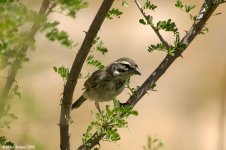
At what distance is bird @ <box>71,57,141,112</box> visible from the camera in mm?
4836

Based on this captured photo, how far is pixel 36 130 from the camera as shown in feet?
6.05

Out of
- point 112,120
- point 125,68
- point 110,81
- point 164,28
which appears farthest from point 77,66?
point 110,81

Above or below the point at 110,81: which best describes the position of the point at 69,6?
below

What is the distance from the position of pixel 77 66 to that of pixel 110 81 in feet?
9.17

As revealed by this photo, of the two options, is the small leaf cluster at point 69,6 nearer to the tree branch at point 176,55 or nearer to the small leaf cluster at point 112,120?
the small leaf cluster at point 112,120

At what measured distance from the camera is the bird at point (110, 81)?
4.84 meters

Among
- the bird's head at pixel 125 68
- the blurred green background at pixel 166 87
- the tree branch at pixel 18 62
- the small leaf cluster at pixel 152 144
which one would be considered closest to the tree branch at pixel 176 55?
the small leaf cluster at pixel 152 144

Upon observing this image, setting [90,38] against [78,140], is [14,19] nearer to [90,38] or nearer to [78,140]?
[90,38]

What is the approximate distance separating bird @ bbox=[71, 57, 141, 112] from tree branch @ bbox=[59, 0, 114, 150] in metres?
2.16

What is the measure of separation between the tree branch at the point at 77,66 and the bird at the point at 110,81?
7.08ft

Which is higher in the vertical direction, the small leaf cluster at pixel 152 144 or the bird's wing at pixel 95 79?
the bird's wing at pixel 95 79

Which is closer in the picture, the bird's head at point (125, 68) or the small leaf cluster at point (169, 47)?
the small leaf cluster at point (169, 47)

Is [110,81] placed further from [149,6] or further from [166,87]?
[166,87]

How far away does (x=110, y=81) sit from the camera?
16.4ft
